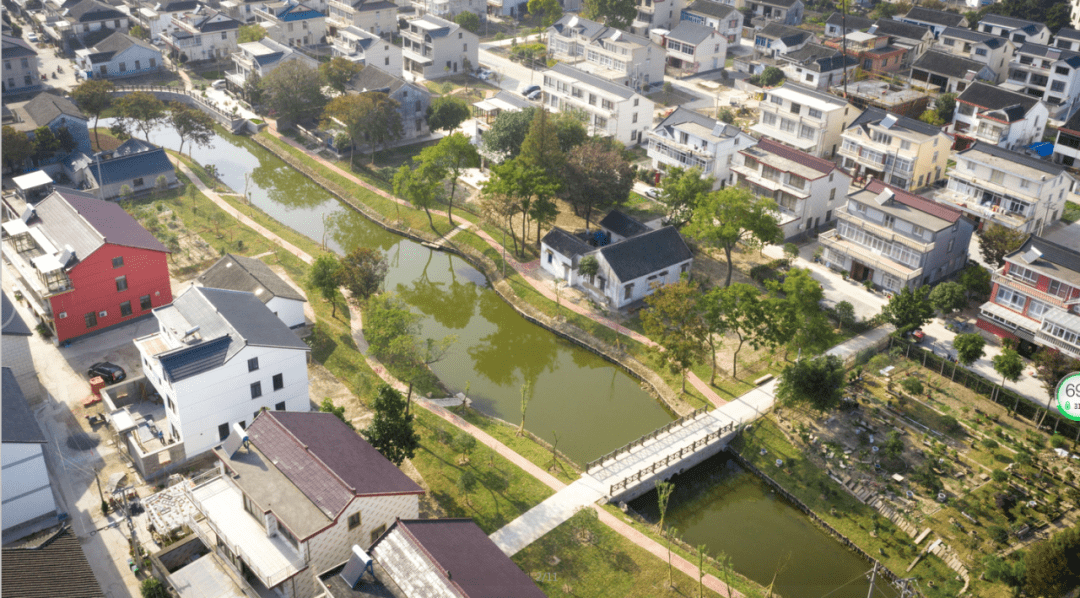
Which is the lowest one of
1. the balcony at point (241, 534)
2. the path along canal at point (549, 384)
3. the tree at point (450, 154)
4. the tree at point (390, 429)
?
the path along canal at point (549, 384)

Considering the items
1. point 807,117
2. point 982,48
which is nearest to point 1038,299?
point 807,117

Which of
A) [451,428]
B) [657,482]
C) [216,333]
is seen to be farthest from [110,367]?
[657,482]

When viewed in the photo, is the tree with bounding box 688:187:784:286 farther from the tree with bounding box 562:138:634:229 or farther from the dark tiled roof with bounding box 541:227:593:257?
the tree with bounding box 562:138:634:229

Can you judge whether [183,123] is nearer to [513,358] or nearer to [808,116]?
[513,358]

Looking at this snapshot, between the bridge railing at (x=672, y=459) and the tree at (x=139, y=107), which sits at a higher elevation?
the tree at (x=139, y=107)

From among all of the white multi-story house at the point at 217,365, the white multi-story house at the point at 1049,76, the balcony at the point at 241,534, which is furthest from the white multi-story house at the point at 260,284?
the white multi-story house at the point at 1049,76

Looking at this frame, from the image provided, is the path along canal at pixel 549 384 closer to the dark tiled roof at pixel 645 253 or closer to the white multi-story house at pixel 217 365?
the dark tiled roof at pixel 645 253
